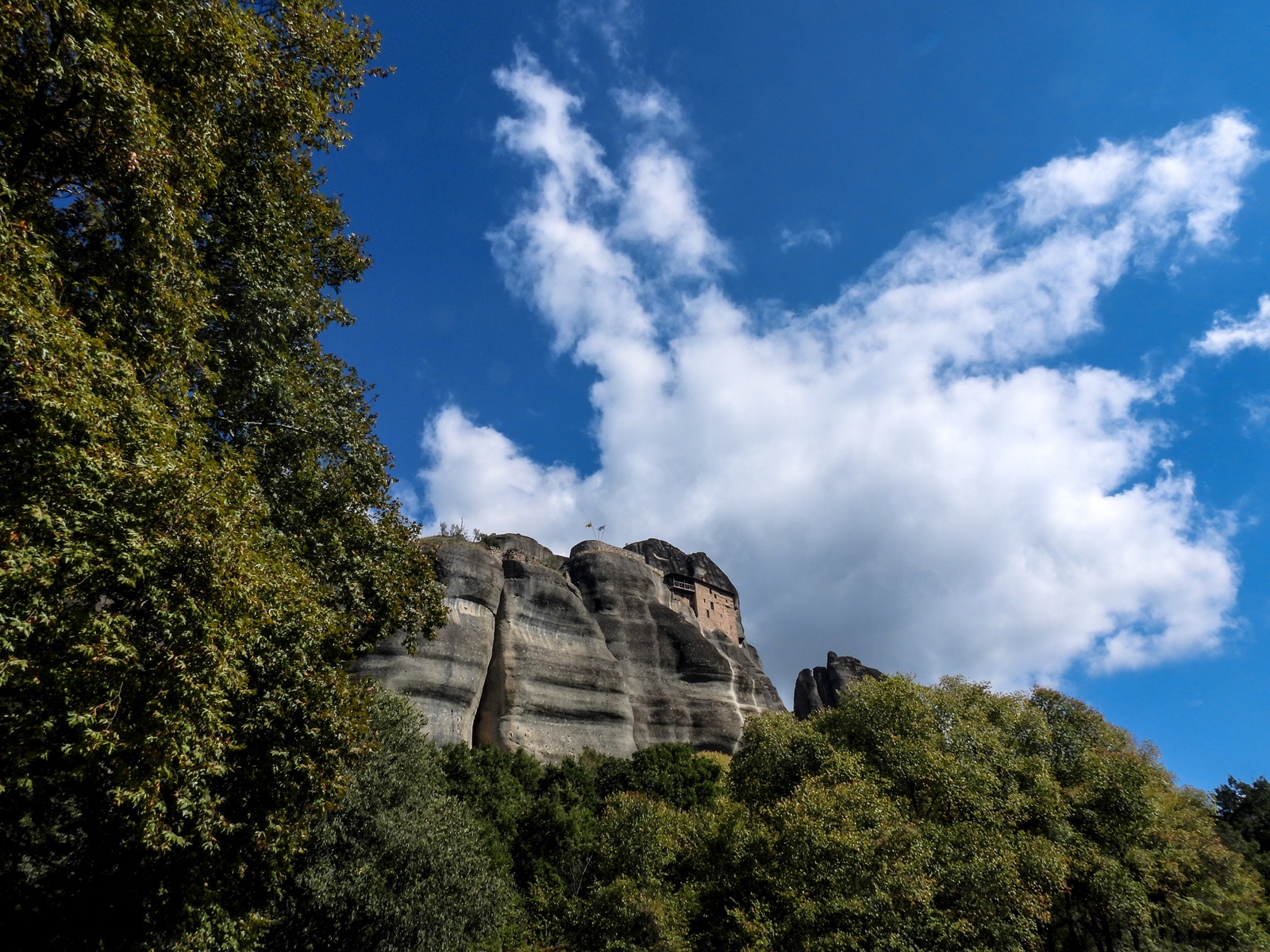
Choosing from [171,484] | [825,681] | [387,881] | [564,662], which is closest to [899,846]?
[387,881]

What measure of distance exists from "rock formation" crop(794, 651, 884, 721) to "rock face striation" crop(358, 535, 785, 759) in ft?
45.6

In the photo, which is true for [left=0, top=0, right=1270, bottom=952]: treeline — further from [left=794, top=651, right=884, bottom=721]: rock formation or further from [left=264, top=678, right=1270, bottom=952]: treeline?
[left=794, top=651, right=884, bottom=721]: rock formation

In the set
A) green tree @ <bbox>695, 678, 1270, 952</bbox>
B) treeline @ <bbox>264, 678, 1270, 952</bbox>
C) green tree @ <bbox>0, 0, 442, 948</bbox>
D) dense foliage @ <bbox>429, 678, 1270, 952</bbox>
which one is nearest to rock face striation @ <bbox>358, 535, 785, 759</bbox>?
dense foliage @ <bbox>429, 678, 1270, 952</bbox>

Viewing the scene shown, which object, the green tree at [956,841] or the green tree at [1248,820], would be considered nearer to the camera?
the green tree at [956,841]

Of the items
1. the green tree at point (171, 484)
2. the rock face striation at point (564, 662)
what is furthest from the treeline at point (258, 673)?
the rock face striation at point (564, 662)

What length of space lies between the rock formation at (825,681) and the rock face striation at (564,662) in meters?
13.9

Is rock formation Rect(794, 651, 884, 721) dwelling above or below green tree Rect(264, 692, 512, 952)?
above

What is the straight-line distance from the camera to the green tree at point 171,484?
7.85 m

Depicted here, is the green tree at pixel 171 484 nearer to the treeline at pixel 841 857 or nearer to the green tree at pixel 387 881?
the green tree at pixel 387 881

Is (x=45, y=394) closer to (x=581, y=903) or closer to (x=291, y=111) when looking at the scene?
(x=291, y=111)

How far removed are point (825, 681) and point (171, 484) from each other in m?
78.2

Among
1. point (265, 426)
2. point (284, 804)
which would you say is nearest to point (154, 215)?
point (265, 426)

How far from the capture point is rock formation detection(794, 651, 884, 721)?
77062 mm

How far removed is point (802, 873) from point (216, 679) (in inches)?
513
